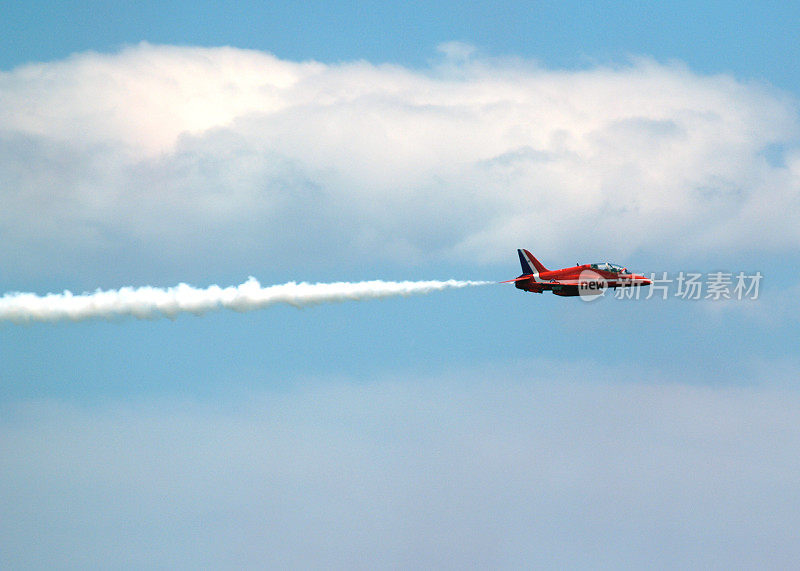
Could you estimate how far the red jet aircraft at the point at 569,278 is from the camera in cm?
10312

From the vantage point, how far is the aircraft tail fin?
104 metres

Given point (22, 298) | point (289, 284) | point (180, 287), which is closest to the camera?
point (22, 298)

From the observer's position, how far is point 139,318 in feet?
300

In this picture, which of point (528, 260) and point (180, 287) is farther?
point (528, 260)

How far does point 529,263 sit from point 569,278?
4301mm

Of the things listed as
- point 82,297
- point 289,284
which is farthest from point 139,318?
point 289,284

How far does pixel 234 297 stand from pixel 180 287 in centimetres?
552

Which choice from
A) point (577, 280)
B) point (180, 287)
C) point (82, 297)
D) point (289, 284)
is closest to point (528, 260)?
point (577, 280)

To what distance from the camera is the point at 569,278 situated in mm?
104000

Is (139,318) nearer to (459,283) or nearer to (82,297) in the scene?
(82,297)

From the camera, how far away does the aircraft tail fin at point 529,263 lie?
104m

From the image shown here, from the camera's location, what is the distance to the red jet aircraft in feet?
338

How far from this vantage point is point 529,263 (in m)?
104

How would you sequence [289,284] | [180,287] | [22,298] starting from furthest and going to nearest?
[289,284], [180,287], [22,298]
